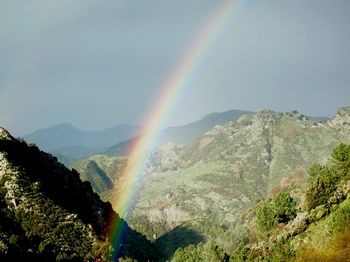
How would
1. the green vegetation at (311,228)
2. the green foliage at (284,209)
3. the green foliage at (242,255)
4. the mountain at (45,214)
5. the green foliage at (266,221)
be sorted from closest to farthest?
the green vegetation at (311,228) → the mountain at (45,214) → the green foliage at (242,255) → the green foliage at (266,221) → the green foliage at (284,209)

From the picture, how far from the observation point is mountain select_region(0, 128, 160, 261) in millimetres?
129375

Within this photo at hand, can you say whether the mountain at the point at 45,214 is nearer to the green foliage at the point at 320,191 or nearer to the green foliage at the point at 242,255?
the green foliage at the point at 242,255

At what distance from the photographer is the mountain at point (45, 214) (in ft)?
424

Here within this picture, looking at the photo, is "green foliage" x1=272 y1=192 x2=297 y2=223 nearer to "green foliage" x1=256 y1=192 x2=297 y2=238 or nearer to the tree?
"green foliage" x1=256 y1=192 x2=297 y2=238

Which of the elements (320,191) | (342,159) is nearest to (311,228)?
(320,191)

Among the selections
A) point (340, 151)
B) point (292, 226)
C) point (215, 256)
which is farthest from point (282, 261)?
point (340, 151)

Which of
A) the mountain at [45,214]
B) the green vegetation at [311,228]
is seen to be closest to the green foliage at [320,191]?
the green vegetation at [311,228]

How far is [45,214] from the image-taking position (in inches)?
5551

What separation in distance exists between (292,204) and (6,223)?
94963 mm

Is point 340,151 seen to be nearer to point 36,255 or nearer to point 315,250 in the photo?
point 315,250

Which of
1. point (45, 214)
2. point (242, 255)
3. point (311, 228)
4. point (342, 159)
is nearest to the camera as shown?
point (311, 228)

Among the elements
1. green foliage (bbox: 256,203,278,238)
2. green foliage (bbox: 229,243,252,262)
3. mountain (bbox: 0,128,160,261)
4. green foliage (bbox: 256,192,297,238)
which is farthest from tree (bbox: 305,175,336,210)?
mountain (bbox: 0,128,160,261)

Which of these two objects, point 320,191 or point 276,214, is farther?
point 276,214

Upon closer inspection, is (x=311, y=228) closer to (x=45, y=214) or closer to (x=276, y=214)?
(x=276, y=214)
